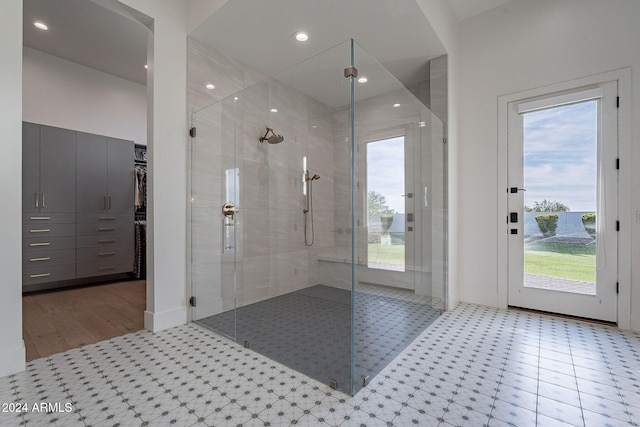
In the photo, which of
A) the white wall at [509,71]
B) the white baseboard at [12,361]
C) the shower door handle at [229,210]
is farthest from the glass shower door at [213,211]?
the white wall at [509,71]

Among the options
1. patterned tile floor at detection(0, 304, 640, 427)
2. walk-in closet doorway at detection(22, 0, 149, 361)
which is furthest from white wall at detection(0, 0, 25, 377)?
walk-in closet doorway at detection(22, 0, 149, 361)

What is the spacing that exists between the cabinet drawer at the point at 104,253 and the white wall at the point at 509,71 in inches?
183

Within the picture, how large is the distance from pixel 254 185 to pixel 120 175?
125 inches

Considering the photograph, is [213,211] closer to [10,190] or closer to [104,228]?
[10,190]

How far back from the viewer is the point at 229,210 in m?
2.46

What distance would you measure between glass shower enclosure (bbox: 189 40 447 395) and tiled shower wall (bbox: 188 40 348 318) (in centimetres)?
1

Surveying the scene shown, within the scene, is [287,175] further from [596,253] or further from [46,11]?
[46,11]

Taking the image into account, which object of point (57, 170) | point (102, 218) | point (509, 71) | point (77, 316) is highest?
point (509, 71)

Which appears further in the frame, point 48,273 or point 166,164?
point 48,273

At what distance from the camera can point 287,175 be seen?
218cm

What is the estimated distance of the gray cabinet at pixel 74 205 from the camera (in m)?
3.58

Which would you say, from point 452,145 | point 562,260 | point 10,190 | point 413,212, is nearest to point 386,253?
point 413,212

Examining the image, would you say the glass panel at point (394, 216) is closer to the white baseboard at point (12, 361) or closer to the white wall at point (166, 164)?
the white wall at point (166, 164)

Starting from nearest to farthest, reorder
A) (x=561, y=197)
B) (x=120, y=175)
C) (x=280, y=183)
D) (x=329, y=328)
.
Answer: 1. (x=329, y=328)
2. (x=280, y=183)
3. (x=561, y=197)
4. (x=120, y=175)
